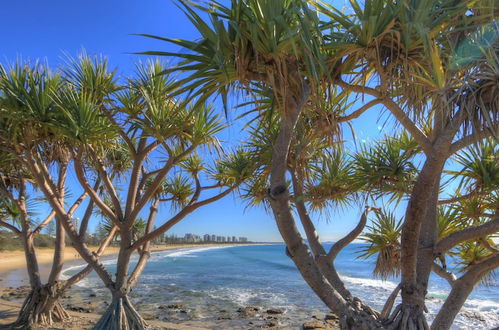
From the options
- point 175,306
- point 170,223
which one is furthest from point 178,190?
point 175,306

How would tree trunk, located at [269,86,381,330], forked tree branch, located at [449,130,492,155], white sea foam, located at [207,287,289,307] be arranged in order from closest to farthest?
1. tree trunk, located at [269,86,381,330]
2. forked tree branch, located at [449,130,492,155]
3. white sea foam, located at [207,287,289,307]

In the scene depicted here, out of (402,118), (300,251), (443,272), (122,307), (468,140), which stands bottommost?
(122,307)

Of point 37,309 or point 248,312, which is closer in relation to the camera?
point 37,309

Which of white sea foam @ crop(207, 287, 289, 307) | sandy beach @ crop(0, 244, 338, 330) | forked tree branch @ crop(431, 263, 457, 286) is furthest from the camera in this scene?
white sea foam @ crop(207, 287, 289, 307)

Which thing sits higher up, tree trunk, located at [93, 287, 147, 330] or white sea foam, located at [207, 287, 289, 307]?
tree trunk, located at [93, 287, 147, 330]

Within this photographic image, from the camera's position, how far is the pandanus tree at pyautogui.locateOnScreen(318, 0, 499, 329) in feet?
7.86

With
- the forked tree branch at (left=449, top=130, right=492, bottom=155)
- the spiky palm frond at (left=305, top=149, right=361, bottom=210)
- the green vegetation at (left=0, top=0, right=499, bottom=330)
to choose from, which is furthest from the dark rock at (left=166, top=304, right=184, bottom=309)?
the forked tree branch at (left=449, top=130, right=492, bottom=155)

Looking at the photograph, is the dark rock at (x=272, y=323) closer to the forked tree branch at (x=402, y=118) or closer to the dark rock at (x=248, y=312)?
the dark rock at (x=248, y=312)

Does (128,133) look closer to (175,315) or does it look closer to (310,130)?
(310,130)

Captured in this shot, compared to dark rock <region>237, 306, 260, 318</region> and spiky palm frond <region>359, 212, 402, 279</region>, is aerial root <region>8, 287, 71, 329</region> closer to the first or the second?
spiky palm frond <region>359, 212, 402, 279</region>

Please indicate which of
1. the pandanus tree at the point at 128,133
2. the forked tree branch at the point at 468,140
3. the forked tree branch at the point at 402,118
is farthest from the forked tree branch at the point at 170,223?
the forked tree branch at the point at 468,140

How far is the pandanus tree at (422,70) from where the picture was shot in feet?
7.86

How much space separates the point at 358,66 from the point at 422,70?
495 mm

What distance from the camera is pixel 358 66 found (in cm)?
295
